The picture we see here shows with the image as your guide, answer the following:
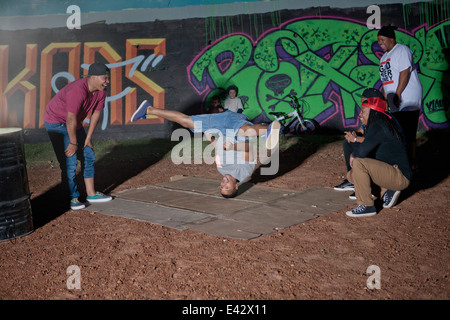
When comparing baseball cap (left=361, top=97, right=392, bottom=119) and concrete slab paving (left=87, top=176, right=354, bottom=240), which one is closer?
concrete slab paving (left=87, top=176, right=354, bottom=240)

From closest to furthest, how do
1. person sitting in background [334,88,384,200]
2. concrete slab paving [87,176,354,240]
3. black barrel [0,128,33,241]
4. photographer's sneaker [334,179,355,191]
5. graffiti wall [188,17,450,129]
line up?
black barrel [0,128,33,241], concrete slab paving [87,176,354,240], person sitting in background [334,88,384,200], photographer's sneaker [334,179,355,191], graffiti wall [188,17,450,129]

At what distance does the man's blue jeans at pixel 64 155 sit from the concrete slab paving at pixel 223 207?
1.50ft

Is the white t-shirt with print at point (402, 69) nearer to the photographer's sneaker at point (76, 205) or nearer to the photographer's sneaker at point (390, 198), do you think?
the photographer's sneaker at point (390, 198)

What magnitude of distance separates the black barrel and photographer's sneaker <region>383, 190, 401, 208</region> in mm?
4202

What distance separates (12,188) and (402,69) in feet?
16.6

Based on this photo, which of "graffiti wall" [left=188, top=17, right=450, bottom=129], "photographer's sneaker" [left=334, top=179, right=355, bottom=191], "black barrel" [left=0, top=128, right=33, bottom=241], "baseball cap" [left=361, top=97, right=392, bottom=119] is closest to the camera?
"black barrel" [left=0, top=128, right=33, bottom=241]

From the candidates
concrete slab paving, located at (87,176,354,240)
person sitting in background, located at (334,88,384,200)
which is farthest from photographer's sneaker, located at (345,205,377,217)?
person sitting in background, located at (334,88,384,200)

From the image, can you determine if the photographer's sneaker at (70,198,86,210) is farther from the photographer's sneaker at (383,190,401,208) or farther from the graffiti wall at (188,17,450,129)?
the graffiti wall at (188,17,450,129)

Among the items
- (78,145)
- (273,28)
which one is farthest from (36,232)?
(273,28)

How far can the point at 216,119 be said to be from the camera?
6.24 meters

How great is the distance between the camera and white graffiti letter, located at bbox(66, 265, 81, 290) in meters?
3.54

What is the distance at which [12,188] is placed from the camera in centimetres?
470

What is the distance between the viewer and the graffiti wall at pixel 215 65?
12.1m

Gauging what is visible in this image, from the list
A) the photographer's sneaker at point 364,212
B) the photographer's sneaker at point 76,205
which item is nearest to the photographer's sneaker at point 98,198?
the photographer's sneaker at point 76,205
